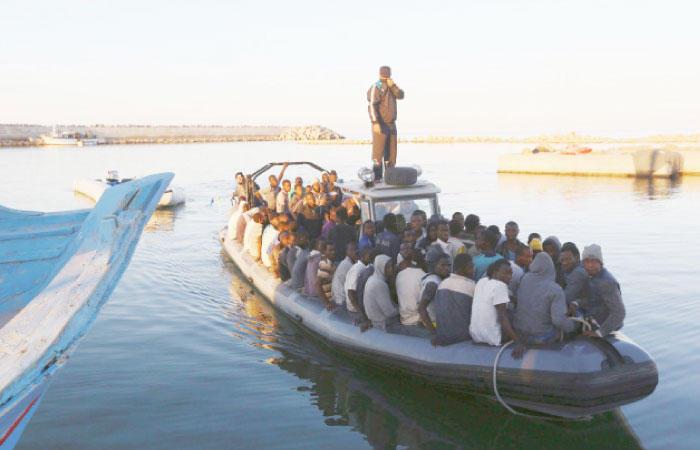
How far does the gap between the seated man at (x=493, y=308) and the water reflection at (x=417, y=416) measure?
3.17 feet

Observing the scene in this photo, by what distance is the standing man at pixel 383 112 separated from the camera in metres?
11.0

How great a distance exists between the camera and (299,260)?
910 cm

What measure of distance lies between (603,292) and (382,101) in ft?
21.7

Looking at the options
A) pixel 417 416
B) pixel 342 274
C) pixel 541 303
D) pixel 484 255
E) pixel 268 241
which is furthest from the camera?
pixel 268 241

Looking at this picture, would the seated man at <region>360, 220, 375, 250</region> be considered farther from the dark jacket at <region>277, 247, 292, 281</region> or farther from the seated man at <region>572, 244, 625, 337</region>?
the seated man at <region>572, 244, 625, 337</region>

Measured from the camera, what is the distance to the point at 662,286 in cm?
1124

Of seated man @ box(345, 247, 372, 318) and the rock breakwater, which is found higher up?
the rock breakwater

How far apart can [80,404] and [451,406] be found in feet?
15.3

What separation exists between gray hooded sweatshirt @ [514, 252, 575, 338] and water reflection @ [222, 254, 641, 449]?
122 centimetres

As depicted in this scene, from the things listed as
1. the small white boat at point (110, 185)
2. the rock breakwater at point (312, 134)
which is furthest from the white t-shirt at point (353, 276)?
the rock breakwater at point (312, 134)

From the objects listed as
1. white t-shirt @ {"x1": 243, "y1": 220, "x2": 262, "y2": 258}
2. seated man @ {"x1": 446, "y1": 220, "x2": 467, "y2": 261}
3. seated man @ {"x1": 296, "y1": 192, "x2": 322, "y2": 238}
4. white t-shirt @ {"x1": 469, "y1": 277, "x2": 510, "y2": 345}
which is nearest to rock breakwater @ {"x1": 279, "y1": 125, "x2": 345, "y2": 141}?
white t-shirt @ {"x1": 243, "y1": 220, "x2": 262, "y2": 258}

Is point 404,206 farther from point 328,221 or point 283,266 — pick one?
point 283,266

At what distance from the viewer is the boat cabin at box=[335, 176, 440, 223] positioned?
339 inches

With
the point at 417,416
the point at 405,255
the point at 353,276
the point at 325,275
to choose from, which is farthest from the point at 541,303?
the point at 325,275
